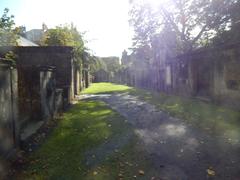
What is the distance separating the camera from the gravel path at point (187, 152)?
181 inches

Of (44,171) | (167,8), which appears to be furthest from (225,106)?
(167,8)

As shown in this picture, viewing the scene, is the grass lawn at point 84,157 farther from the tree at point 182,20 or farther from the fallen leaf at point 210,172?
the tree at point 182,20

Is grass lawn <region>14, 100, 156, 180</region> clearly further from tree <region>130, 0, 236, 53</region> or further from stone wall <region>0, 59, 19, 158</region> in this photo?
tree <region>130, 0, 236, 53</region>

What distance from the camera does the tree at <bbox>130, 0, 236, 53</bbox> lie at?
84.2 feet

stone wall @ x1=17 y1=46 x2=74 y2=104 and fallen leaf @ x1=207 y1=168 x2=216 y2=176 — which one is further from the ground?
stone wall @ x1=17 y1=46 x2=74 y2=104

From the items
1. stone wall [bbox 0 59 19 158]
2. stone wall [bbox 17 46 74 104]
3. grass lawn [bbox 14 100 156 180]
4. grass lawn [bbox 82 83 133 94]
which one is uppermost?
stone wall [bbox 17 46 74 104]

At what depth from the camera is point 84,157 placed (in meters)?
5.54

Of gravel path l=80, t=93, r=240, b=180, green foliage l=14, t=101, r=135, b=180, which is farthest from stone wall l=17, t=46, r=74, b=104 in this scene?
gravel path l=80, t=93, r=240, b=180

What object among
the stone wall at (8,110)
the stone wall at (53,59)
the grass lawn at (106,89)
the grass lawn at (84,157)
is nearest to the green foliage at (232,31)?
the grass lawn at (106,89)

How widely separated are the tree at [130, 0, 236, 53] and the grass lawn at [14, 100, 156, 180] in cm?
2149

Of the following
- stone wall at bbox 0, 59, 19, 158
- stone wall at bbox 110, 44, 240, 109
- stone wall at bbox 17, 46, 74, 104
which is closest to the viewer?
stone wall at bbox 0, 59, 19, 158

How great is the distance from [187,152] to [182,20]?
26.6 metres

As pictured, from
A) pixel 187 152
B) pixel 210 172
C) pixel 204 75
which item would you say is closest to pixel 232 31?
pixel 204 75

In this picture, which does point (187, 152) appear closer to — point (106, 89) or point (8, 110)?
point (8, 110)
